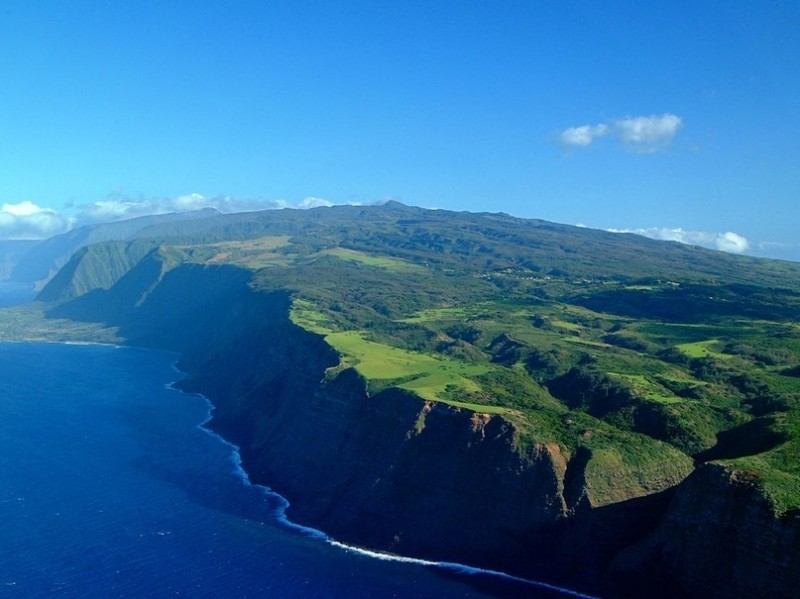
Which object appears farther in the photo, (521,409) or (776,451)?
(521,409)

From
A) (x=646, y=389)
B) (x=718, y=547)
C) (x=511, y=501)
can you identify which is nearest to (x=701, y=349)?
(x=646, y=389)

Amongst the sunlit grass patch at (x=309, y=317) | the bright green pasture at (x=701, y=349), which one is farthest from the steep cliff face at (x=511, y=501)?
the bright green pasture at (x=701, y=349)

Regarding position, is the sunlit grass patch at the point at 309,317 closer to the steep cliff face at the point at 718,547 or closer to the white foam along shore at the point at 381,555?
the white foam along shore at the point at 381,555

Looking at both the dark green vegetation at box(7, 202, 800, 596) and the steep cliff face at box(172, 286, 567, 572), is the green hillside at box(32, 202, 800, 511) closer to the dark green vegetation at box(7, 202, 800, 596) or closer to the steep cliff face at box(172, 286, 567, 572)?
the dark green vegetation at box(7, 202, 800, 596)

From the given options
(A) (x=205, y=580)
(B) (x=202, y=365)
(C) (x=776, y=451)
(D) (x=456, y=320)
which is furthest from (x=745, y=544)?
(B) (x=202, y=365)

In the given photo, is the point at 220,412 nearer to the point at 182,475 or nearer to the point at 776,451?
the point at 182,475

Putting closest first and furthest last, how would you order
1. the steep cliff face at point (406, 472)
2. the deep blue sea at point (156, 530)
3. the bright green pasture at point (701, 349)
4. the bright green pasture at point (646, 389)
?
the deep blue sea at point (156, 530) < the steep cliff face at point (406, 472) < the bright green pasture at point (646, 389) < the bright green pasture at point (701, 349)

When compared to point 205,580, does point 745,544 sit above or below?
above
